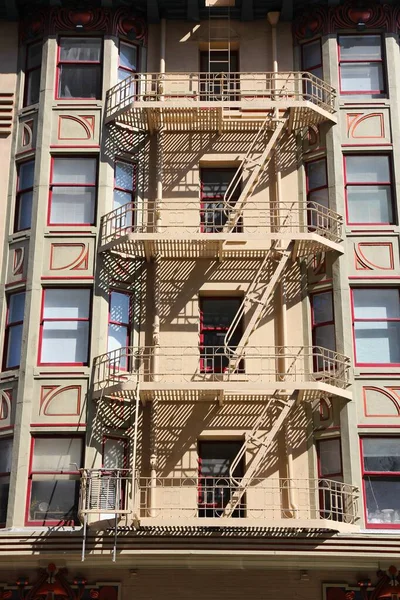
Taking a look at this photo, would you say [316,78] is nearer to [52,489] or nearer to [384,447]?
[384,447]

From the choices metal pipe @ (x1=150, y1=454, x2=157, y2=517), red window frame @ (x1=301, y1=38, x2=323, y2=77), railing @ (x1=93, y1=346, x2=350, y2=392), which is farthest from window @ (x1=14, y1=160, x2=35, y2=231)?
red window frame @ (x1=301, y1=38, x2=323, y2=77)

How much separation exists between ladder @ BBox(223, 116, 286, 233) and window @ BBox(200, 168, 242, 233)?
0.47 feet

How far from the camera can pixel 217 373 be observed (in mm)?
24547

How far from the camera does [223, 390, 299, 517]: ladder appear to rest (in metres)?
22.5

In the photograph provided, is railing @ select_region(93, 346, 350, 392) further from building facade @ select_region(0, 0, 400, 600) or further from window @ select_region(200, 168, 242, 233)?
window @ select_region(200, 168, 242, 233)

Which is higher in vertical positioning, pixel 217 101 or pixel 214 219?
pixel 217 101

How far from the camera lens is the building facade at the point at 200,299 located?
2286 cm

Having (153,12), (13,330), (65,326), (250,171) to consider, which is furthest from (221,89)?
(13,330)

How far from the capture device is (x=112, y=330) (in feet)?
83.1

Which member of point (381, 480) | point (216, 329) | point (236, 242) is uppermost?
point (236, 242)

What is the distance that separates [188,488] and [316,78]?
464 inches

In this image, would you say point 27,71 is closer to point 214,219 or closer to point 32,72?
point 32,72

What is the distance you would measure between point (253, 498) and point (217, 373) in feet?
10.6

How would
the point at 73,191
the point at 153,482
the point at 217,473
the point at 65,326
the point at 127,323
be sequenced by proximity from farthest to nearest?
the point at 73,191 → the point at 127,323 → the point at 65,326 → the point at 217,473 → the point at 153,482
